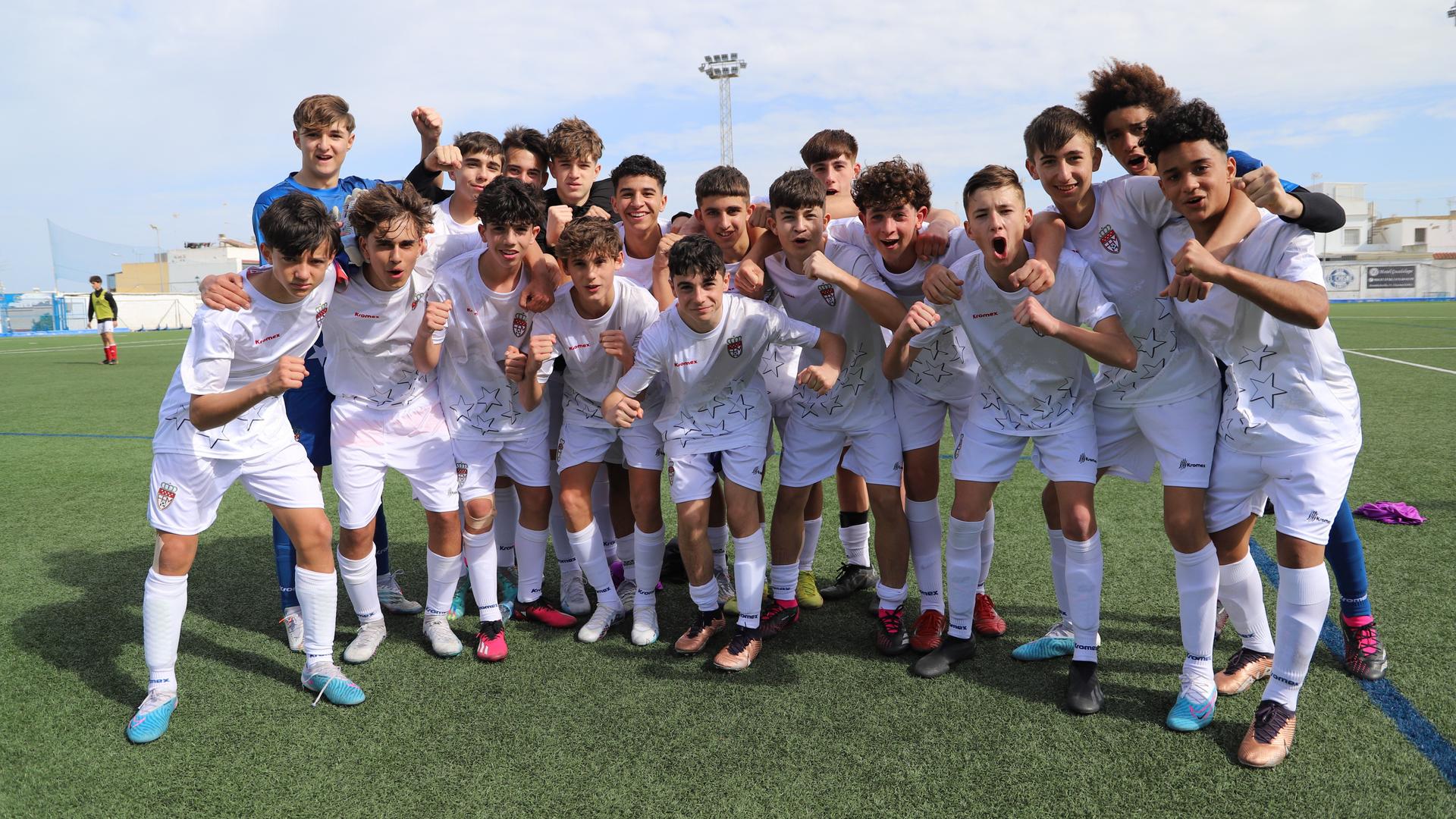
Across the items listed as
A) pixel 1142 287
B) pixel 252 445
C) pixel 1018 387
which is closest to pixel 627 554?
pixel 252 445

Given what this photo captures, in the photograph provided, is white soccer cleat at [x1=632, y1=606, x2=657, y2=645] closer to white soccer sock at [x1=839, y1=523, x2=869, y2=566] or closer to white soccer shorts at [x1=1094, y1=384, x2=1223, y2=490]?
white soccer sock at [x1=839, y1=523, x2=869, y2=566]

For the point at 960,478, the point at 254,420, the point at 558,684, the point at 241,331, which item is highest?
the point at 241,331

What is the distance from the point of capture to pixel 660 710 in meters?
3.19

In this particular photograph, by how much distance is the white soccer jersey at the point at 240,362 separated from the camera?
122 inches

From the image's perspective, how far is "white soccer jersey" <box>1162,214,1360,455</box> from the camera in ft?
9.14

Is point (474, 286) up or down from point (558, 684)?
up

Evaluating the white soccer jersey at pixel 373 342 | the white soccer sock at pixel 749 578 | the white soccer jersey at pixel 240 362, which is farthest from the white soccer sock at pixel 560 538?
the white soccer jersey at pixel 240 362

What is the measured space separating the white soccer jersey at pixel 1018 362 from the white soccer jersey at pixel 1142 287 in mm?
145

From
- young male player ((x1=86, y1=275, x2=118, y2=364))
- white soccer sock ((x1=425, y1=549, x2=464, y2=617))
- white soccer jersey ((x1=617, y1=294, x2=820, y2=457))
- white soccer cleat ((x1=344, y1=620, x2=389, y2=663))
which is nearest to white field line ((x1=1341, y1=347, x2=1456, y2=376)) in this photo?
white soccer jersey ((x1=617, y1=294, x2=820, y2=457))

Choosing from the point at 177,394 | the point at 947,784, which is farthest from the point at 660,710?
the point at 177,394

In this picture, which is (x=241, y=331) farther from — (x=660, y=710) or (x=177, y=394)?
(x=660, y=710)

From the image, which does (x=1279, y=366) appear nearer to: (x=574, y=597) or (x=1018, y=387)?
(x=1018, y=387)

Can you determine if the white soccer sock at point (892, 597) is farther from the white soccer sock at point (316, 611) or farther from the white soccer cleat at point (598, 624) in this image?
the white soccer sock at point (316, 611)

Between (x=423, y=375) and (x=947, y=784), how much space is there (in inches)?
106
